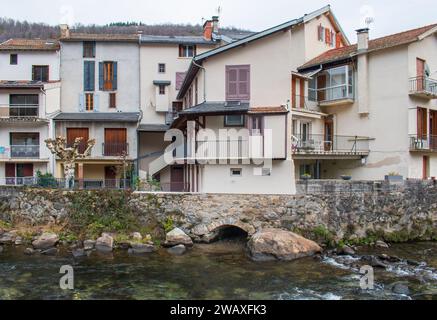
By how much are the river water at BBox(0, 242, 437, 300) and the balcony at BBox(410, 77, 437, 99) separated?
11.3 metres

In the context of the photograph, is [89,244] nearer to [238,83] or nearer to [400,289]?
[238,83]

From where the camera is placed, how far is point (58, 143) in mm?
27719

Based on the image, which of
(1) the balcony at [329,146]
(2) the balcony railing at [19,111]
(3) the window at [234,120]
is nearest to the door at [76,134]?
(2) the balcony railing at [19,111]

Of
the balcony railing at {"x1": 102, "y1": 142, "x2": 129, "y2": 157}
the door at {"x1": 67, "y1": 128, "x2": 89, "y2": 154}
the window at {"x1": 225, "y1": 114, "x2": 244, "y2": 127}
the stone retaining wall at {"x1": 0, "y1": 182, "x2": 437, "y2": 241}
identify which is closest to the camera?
the stone retaining wall at {"x1": 0, "y1": 182, "x2": 437, "y2": 241}

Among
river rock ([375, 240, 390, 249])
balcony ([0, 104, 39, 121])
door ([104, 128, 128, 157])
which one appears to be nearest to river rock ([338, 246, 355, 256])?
river rock ([375, 240, 390, 249])

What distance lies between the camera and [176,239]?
23.7m

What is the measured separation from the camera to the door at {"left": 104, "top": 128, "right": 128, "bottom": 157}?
34.8 meters

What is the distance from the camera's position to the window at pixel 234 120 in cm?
2584

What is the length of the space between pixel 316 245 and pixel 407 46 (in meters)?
15.9

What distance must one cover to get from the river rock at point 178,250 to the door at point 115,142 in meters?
14.0

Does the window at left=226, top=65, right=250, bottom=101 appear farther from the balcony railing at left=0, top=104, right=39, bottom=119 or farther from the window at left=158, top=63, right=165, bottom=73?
the balcony railing at left=0, top=104, right=39, bottom=119
